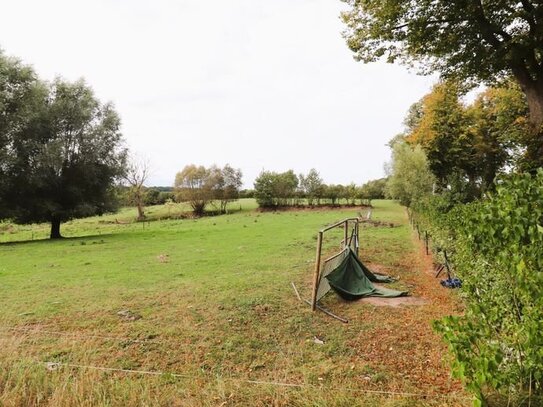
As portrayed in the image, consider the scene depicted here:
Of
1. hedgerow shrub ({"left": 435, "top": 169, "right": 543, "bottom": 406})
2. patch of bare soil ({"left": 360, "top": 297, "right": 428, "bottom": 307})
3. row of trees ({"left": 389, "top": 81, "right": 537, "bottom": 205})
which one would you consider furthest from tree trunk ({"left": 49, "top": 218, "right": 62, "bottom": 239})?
row of trees ({"left": 389, "top": 81, "right": 537, "bottom": 205})

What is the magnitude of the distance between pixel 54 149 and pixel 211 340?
73.0 feet

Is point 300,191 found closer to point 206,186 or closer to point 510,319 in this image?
point 206,186

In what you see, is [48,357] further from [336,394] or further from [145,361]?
[336,394]

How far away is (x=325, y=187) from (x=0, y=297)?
4696 centimetres

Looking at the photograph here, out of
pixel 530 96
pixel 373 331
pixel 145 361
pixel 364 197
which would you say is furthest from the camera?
pixel 364 197

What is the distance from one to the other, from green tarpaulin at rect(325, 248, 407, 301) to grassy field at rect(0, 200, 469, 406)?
0.38 m

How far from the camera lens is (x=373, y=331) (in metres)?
6.98

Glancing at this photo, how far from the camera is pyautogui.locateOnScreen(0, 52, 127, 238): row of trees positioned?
23203 mm

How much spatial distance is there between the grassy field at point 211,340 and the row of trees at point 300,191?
38140 mm

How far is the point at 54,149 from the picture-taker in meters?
23.4

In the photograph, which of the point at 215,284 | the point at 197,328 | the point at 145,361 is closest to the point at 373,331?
the point at 197,328

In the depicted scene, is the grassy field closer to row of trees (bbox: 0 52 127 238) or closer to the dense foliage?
the dense foliage

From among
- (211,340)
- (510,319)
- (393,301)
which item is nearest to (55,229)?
Result: (211,340)

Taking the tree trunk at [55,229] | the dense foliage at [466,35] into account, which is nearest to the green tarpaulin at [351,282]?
the dense foliage at [466,35]
